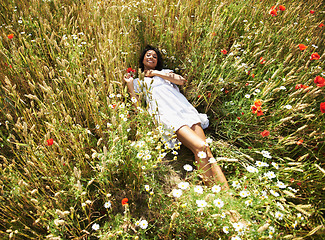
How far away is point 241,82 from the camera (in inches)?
104

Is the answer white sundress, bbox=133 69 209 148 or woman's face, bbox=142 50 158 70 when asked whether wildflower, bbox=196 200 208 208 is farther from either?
woman's face, bbox=142 50 158 70

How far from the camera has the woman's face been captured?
2.66m

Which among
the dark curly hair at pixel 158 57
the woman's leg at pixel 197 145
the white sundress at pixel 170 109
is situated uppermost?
the dark curly hair at pixel 158 57

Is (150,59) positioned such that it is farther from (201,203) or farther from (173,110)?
(201,203)

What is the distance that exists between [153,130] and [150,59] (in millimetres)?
1124

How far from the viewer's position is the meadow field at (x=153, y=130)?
4.97 ft

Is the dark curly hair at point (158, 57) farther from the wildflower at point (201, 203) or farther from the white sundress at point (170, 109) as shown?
the wildflower at point (201, 203)

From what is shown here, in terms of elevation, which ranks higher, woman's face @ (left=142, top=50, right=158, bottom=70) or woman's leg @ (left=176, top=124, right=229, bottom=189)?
woman's face @ (left=142, top=50, right=158, bottom=70)

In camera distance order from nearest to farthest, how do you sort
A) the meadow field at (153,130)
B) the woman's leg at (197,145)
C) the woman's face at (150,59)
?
the meadow field at (153,130), the woman's leg at (197,145), the woman's face at (150,59)

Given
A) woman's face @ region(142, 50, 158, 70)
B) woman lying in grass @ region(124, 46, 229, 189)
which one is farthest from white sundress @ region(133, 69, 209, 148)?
woman's face @ region(142, 50, 158, 70)

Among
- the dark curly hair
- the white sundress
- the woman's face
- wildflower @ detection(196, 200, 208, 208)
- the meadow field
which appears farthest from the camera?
the dark curly hair

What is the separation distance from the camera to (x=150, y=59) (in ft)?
8.71

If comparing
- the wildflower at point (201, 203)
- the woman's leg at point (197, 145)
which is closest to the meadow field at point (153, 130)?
the wildflower at point (201, 203)

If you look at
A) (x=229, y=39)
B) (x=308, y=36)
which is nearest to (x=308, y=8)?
(x=308, y=36)
